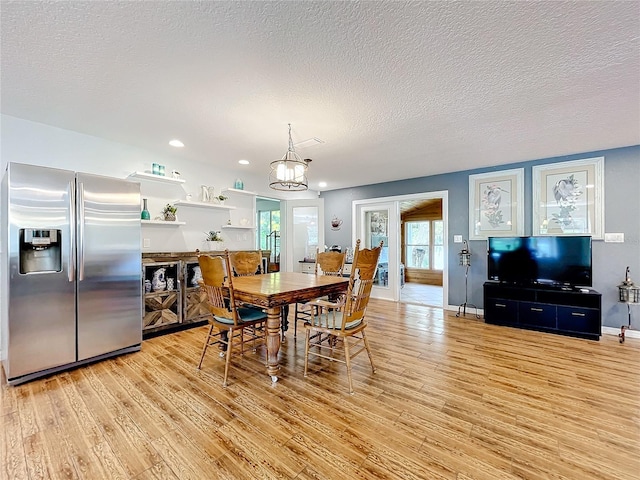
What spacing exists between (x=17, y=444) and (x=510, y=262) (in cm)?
550

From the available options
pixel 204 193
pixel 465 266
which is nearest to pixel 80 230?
pixel 204 193

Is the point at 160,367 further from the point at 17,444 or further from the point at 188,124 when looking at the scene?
the point at 188,124

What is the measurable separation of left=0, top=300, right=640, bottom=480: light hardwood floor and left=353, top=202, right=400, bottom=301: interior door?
3.02 metres

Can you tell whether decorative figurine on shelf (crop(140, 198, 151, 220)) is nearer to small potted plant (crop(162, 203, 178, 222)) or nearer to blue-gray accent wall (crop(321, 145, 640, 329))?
small potted plant (crop(162, 203, 178, 222))

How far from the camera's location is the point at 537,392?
233 cm

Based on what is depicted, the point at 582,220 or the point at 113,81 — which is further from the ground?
the point at 113,81

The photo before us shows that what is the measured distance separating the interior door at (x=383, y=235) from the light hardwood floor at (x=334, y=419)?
9.92 ft

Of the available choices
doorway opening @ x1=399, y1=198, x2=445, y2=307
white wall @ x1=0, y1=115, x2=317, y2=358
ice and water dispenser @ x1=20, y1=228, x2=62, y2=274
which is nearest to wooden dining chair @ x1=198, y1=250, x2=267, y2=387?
ice and water dispenser @ x1=20, y1=228, x2=62, y2=274

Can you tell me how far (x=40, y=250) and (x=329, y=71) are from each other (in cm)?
308

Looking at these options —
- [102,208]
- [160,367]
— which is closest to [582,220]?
[160,367]

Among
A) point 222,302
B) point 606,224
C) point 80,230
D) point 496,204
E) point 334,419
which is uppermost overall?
point 496,204

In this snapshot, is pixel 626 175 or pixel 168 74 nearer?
pixel 168 74

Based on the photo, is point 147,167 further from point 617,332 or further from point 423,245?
point 423,245

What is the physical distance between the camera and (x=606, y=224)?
3.89 metres
